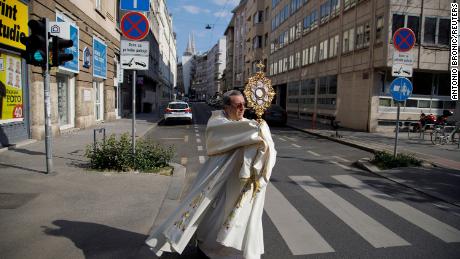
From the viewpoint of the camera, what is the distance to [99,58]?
750 inches

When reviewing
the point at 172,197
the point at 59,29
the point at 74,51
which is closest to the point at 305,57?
the point at 74,51

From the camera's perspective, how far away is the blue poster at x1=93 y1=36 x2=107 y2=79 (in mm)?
18141

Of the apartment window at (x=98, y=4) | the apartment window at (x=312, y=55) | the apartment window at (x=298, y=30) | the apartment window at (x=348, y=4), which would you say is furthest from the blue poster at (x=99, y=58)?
the apartment window at (x=298, y=30)

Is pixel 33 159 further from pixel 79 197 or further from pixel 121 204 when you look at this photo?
pixel 121 204

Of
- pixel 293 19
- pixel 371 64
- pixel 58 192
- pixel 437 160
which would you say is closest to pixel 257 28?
pixel 293 19

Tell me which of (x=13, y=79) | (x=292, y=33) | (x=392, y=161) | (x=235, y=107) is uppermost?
(x=292, y=33)

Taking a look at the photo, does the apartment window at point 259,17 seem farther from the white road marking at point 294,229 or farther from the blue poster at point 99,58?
the white road marking at point 294,229

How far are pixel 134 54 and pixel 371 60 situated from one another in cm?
1580

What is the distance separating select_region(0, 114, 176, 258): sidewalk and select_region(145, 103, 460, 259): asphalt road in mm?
809

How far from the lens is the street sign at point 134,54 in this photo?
25.8 feet

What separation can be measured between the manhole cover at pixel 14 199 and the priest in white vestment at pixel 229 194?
281 centimetres

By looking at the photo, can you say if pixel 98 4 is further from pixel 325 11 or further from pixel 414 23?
pixel 414 23

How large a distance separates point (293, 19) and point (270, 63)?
37.1ft

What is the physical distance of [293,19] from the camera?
1410 inches
